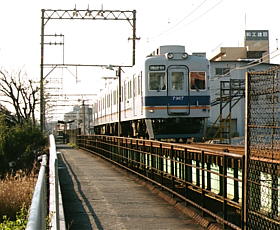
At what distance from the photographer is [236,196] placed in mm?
7059

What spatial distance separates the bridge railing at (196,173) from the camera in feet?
23.3

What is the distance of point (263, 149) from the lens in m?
5.79

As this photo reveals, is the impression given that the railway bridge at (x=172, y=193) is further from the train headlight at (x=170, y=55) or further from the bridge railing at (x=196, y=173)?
the train headlight at (x=170, y=55)

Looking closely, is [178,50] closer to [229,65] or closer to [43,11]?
[43,11]

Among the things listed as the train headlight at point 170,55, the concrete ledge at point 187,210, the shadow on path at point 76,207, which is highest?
the train headlight at point 170,55

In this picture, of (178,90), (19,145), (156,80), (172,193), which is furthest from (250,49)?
(172,193)

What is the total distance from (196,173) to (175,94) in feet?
31.6

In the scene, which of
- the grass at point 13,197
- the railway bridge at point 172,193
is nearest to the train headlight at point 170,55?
the railway bridge at point 172,193

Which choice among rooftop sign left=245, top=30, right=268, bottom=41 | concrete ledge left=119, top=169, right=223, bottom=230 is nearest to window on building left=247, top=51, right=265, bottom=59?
rooftop sign left=245, top=30, right=268, bottom=41

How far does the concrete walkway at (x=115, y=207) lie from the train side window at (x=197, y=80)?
4926 millimetres

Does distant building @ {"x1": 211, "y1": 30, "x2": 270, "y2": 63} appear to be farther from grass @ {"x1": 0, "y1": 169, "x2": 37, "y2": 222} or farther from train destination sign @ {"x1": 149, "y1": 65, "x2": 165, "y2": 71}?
grass @ {"x1": 0, "y1": 169, "x2": 37, "y2": 222}

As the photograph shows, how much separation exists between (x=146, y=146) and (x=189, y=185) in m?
3.93

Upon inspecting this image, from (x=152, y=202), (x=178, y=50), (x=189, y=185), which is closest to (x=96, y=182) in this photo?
(x=152, y=202)

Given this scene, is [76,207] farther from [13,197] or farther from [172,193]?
[13,197]
